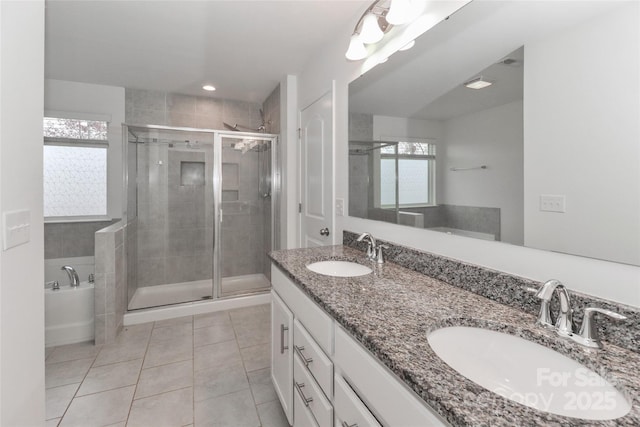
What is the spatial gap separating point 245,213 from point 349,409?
2.89m

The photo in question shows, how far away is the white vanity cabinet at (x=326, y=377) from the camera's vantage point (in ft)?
2.21

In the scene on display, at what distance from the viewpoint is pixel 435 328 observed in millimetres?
814

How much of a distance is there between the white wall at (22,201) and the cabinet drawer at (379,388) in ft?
3.37

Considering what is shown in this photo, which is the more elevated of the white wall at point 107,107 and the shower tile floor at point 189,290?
the white wall at point 107,107

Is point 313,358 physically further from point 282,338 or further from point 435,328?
point 435,328

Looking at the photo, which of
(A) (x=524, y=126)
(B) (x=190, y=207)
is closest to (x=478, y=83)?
(A) (x=524, y=126)

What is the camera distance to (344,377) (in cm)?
90

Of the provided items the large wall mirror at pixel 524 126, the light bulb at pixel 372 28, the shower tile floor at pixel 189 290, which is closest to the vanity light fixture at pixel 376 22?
the light bulb at pixel 372 28

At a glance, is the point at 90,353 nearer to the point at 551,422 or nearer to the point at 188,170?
the point at 188,170

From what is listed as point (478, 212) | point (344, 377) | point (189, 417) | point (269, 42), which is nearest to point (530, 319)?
point (478, 212)

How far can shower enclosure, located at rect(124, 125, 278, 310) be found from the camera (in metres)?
3.07

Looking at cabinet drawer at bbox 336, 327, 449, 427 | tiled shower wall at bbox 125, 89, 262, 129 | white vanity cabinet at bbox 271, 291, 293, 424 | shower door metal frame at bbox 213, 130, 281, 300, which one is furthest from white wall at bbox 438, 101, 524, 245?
tiled shower wall at bbox 125, 89, 262, 129

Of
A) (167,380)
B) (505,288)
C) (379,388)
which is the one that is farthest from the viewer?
(167,380)

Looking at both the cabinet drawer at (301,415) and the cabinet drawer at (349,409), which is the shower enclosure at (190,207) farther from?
the cabinet drawer at (349,409)
